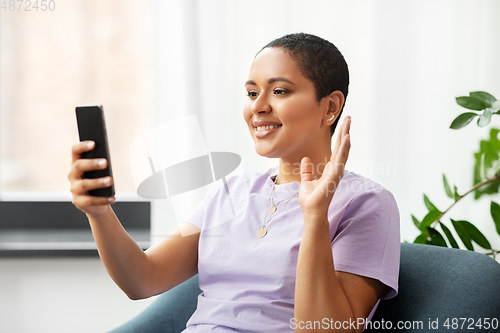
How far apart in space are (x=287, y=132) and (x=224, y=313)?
0.40 m

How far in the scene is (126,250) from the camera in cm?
91

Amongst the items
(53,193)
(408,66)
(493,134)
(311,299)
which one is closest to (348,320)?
(311,299)

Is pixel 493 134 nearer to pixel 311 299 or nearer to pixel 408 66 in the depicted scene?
pixel 408 66

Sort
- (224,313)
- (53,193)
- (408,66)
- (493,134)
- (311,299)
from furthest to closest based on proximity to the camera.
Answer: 1. (53,193)
2. (408,66)
3. (493,134)
4. (224,313)
5. (311,299)

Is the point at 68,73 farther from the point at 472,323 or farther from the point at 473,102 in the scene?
the point at 472,323

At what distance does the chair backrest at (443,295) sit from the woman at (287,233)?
10 centimetres

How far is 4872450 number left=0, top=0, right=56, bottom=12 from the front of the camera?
1.50m

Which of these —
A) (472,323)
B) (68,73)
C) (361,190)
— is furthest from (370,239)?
(68,73)

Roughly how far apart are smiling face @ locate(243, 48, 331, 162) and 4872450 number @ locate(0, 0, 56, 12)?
977mm

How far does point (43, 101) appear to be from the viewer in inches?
60.6

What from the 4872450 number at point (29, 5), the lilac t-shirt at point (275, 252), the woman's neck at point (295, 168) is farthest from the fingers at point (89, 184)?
the 4872450 number at point (29, 5)

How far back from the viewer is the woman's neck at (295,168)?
38.6 inches

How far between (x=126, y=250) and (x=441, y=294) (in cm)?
66

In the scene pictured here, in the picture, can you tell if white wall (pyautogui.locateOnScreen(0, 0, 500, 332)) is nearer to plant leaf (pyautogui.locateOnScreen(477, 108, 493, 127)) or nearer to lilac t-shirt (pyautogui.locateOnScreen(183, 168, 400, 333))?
plant leaf (pyautogui.locateOnScreen(477, 108, 493, 127))
